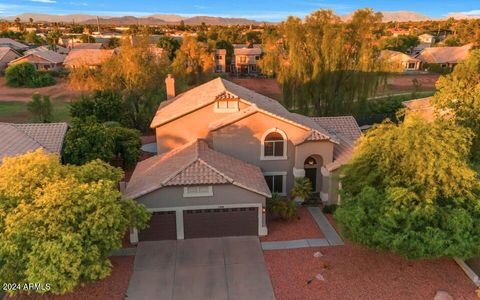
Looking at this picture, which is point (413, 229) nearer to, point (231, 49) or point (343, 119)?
point (343, 119)

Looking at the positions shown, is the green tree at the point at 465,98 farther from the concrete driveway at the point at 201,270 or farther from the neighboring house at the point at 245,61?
the neighboring house at the point at 245,61

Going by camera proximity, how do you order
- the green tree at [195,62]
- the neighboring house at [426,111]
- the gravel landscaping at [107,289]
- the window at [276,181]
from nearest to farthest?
1. the gravel landscaping at [107,289]
2. the neighboring house at [426,111]
3. the window at [276,181]
4. the green tree at [195,62]

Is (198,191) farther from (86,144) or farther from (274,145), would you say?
(86,144)

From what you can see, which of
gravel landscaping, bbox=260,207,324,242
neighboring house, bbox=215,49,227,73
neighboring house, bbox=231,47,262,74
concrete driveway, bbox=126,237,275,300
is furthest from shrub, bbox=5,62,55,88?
gravel landscaping, bbox=260,207,324,242

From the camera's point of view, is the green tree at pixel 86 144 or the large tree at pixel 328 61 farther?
the large tree at pixel 328 61

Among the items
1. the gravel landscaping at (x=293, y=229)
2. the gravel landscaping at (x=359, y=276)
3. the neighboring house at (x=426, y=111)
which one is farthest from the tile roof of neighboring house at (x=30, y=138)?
the neighboring house at (x=426, y=111)

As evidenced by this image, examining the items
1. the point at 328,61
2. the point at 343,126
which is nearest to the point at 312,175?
the point at 343,126

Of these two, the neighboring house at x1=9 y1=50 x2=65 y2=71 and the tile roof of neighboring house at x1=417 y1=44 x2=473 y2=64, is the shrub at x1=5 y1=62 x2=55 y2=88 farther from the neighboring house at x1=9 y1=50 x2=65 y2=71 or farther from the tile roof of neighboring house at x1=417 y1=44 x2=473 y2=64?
the tile roof of neighboring house at x1=417 y1=44 x2=473 y2=64
